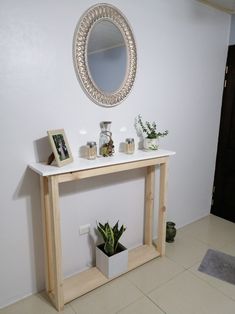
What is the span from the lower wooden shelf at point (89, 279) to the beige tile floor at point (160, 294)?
39mm

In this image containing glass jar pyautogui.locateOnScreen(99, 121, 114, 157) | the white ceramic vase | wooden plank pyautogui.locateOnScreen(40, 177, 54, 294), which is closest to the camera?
wooden plank pyautogui.locateOnScreen(40, 177, 54, 294)

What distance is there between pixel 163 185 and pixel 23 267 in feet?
3.98

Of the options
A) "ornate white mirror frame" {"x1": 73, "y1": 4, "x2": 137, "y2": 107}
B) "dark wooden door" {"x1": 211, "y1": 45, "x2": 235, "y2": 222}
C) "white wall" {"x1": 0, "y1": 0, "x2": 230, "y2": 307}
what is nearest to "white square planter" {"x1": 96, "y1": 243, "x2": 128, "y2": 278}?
"white wall" {"x1": 0, "y1": 0, "x2": 230, "y2": 307}

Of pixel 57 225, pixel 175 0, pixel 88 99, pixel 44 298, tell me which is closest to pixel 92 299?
pixel 44 298

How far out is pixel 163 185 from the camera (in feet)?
6.65

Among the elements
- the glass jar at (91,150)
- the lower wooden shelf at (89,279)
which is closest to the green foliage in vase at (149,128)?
the glass jar at (91,150)

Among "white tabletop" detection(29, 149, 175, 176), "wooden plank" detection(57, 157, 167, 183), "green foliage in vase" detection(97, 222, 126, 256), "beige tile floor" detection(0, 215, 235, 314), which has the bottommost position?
"beige tile floor" detection(0, 215, 235, 314)

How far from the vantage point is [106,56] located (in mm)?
1733

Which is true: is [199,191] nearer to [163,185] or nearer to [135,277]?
[163,185]

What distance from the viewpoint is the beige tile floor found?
158 cm

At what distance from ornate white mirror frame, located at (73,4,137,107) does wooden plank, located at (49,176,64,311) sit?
703 millimetres

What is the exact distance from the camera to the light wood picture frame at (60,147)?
144 centimetres

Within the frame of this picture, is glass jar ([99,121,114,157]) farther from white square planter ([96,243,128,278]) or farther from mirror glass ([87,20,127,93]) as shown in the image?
white square planter ([96,243,128,278])

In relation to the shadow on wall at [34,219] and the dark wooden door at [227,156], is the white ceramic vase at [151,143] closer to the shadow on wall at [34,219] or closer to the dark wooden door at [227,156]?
the shadow on wall at [34,219]
